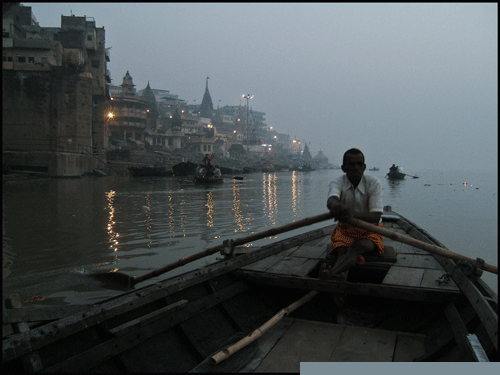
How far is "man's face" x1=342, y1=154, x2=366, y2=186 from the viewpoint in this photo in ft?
13.3

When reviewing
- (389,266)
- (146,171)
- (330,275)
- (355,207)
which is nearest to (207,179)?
(146,171)

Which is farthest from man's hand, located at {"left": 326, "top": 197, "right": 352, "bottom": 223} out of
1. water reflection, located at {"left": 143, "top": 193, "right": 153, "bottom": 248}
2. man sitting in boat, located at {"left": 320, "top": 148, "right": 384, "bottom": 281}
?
water reflection, located at {"left": 143, "top": 193, "right": 153, "bottom": 248}

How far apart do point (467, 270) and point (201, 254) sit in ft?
9.88

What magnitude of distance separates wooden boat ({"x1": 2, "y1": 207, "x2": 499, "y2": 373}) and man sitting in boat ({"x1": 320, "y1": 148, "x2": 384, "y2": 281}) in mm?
267

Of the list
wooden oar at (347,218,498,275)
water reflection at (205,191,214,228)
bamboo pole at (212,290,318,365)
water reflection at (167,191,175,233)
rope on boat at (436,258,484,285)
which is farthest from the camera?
water reflection at (205,191,214,228)

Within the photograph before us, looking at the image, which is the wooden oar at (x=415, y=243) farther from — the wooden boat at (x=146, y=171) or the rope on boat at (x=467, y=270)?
the wooden boat at (x=146, y=171)

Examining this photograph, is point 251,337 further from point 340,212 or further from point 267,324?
point 340,212

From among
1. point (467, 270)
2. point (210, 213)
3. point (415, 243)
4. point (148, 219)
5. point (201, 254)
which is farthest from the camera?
point (210, 213)

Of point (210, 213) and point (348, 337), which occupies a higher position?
point (348, 337)

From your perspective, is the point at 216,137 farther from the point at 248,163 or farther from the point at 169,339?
the point at 169,339

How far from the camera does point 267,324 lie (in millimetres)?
3277

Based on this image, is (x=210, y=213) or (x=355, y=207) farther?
(x=210, y=213)

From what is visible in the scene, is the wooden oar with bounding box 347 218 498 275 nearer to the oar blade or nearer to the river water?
the oar blade

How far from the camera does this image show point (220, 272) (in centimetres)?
397
